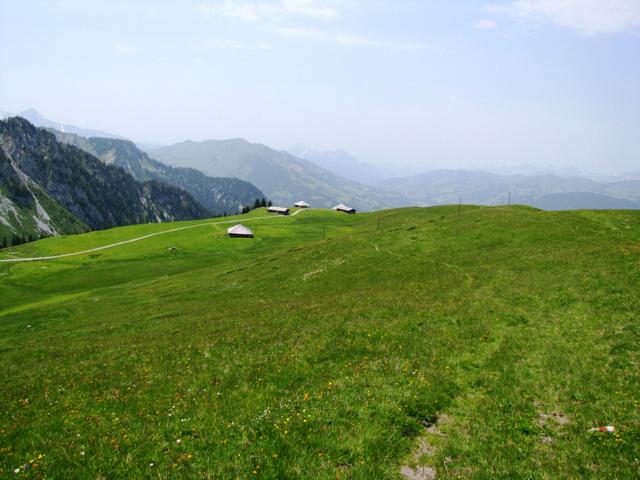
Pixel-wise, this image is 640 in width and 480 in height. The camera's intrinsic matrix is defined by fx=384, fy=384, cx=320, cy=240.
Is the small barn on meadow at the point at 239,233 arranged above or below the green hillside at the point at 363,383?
below

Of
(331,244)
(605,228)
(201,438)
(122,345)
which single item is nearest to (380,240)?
(331,244)

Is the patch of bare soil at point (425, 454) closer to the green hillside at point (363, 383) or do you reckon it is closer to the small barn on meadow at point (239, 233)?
the green hillside at point (363, 383)

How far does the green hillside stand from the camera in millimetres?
11703

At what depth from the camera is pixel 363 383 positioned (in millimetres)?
16406

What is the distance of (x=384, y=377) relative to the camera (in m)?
16.9

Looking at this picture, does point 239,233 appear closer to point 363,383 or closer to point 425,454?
point 363,383

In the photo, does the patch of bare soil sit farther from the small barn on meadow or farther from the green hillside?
the small barn on meadow

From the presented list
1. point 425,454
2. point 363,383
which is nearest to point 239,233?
point 363,383

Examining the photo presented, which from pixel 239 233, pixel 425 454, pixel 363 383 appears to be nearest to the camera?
pixel 425 454

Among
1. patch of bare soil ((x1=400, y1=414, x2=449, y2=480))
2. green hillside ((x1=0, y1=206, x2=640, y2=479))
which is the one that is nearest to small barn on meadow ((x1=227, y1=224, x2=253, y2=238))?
green hillside ((x1=0, y1=206, x2=640, y2=479))

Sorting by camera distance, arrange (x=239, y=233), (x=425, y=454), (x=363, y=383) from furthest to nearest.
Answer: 1. (x=239, y=233)
2. (x=363, y=383)
3. (x=425, y=454)

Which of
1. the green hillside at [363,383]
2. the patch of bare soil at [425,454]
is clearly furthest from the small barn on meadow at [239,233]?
the patch of bare soil at [425,454]

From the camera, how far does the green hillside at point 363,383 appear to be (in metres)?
11.7

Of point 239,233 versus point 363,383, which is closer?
point 363,383
